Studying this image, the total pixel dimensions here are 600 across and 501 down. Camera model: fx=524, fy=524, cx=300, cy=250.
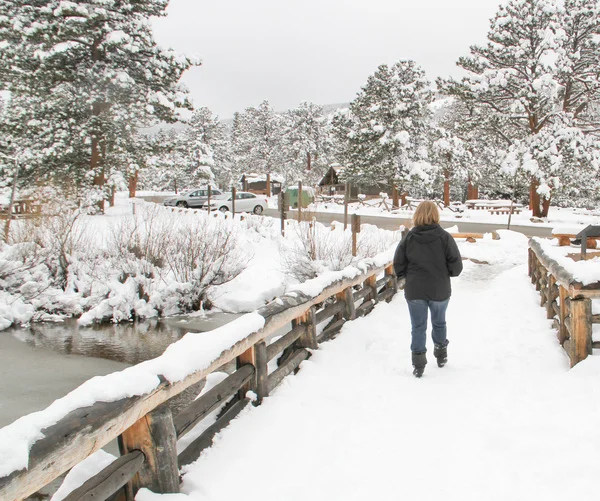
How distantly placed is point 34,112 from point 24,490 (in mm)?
24041

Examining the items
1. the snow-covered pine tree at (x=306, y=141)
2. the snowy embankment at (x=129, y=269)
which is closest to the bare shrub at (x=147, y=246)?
the snowy embankment at (x=129, y=269)

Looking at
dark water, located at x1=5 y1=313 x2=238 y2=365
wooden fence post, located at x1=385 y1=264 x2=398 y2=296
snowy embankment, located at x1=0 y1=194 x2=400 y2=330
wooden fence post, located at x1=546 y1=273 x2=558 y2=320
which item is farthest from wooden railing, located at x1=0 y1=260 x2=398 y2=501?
snowy embankment, located at x1=0 y1=194 x2=400 y2=330

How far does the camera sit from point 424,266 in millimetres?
5188

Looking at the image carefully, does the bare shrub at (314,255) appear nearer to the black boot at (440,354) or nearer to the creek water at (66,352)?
the creek water at (66,352)

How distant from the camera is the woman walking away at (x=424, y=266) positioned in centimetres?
518

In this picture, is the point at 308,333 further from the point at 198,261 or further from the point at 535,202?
the point at 535,202

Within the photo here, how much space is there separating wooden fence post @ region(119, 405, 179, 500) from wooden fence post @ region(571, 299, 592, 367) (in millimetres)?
4067

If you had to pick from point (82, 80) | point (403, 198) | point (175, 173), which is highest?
point (82, 80)

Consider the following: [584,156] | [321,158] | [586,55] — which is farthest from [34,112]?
[321,158]

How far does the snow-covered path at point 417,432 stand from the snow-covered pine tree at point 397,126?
29030 millimetres

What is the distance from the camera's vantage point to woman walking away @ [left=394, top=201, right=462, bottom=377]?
5180mm

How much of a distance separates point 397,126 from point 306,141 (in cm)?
2865

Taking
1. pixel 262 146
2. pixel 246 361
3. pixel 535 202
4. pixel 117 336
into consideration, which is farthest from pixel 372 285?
pixel 262 146

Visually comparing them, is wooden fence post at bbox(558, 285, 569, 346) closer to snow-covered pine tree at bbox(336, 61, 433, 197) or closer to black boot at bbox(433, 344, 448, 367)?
black boot at bbox(433, 344, 448, 367)
